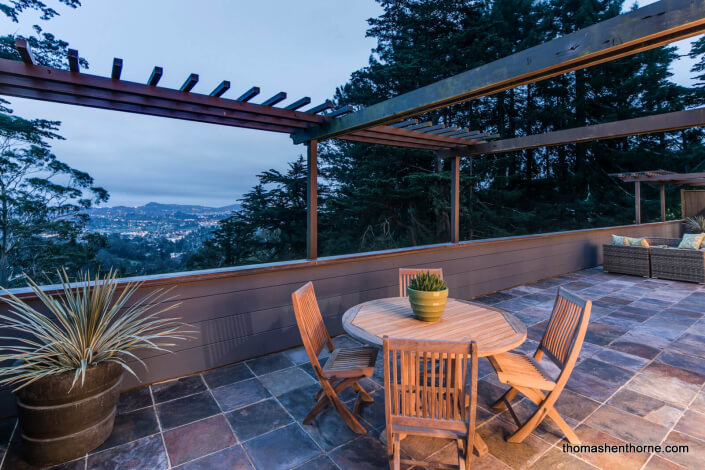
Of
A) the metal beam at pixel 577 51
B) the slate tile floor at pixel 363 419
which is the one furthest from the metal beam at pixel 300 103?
the slate tile floor at pixel 363 419

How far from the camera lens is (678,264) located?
6.10m

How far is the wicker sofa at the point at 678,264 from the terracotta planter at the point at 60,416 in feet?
27.6

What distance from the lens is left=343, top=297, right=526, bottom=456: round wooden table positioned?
1.90m

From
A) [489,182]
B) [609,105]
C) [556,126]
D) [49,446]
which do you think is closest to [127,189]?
[49,446]

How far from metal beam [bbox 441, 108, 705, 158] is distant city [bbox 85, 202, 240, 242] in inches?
239

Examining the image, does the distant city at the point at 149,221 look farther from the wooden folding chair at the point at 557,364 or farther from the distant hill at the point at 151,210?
the wooden folding chair at the point at 557,364

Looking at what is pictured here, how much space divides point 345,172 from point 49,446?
10340 millimetres

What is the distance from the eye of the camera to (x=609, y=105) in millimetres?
13516

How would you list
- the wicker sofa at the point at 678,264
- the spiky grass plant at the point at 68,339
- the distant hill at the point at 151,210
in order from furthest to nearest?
the distant hill at the point at 151,210 → the wicker sofa at the point at 678,264 → the spiky grass plant at the point at 68,339

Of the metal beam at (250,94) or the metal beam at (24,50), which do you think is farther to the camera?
the metal beam at (250,94)

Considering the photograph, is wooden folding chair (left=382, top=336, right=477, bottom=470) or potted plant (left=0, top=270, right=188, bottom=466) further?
potted plant (left=0, top=270, right=188, bottom=466)

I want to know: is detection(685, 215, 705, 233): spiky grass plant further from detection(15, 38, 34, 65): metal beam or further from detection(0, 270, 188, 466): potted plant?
detection(15, 38, 34, 65): metal beam

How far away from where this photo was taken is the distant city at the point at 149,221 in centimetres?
710

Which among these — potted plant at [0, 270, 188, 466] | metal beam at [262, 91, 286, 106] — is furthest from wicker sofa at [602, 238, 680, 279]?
potted plant at [0, 270, 188, 466]
